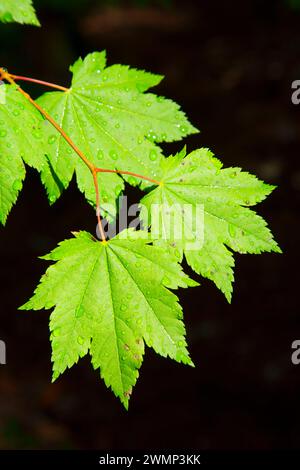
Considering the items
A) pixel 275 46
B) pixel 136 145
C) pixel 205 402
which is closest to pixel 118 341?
pixel 136 145

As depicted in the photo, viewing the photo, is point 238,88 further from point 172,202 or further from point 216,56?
point 172,202

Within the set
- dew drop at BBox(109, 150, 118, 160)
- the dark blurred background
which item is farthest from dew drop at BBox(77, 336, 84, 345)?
the dark blurred background

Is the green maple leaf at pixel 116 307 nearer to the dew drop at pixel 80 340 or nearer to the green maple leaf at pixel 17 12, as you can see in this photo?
the dew drop at pixel 80 340

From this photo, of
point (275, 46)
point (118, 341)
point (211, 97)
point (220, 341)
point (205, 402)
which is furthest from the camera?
point (275, 46)

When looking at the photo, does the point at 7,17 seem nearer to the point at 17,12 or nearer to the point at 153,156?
the point at 17,12

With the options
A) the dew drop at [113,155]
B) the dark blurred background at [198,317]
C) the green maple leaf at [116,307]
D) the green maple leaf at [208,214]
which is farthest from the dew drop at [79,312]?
the dark blurred background at [198,317]

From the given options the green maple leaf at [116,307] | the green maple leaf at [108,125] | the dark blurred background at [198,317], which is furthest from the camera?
the dark blurred background at [198,317]
